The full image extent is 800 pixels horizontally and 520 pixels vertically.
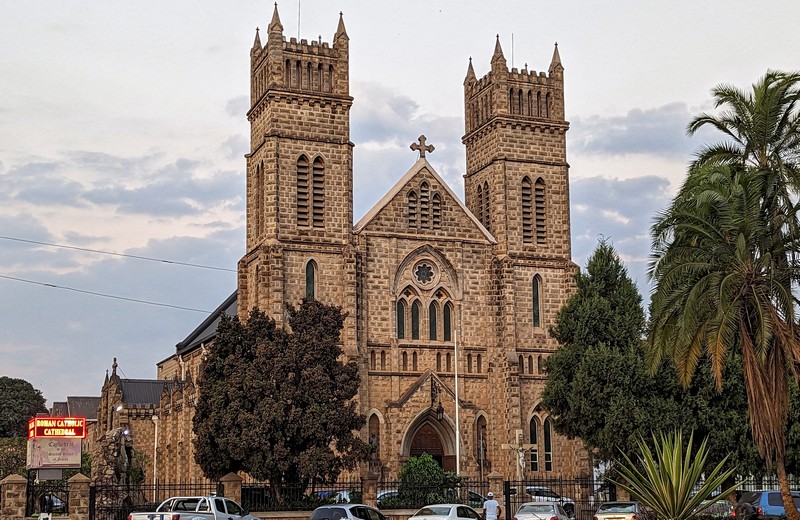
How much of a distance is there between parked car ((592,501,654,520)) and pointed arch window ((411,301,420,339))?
22.8m

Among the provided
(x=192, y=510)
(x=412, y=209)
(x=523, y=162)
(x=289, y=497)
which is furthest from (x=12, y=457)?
(x=192, y=510)

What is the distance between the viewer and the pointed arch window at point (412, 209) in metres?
55.2

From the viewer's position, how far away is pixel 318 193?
53688 mm

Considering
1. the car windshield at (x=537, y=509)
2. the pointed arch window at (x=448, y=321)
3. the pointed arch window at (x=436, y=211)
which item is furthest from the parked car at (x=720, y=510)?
the pointed arch window at (x=436, y=211)

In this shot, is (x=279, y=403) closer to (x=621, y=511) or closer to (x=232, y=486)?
(x=232, y=486)

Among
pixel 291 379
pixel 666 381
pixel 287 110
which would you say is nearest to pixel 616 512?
pixel 666 381

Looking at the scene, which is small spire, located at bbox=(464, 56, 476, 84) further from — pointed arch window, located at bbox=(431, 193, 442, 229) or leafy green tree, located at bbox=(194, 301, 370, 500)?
leafy green tree, located at bbox=(194, 301, 370, 500)

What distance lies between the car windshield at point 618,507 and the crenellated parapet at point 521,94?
94.1 ft

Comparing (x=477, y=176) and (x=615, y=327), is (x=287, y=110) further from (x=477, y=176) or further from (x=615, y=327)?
(x=615, y=327)

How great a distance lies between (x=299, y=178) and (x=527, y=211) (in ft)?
39.5

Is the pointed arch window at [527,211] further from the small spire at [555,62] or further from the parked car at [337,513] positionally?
the parked car at [337,513]

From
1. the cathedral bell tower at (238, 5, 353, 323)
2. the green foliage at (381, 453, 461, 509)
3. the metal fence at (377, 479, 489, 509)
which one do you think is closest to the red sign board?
the cathedral bell tower at (238, 5, 353, 323)

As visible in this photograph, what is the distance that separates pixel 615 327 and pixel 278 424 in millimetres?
13613

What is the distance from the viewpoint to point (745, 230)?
30.7 metres
